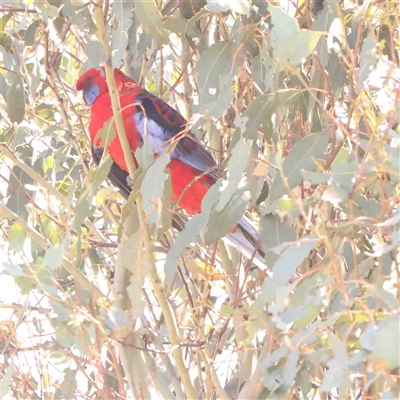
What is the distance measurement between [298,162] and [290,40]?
0.59ft

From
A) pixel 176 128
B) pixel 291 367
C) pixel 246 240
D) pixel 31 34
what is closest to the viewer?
pixel 291 367

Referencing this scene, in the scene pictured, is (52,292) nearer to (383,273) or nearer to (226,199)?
(226,199)

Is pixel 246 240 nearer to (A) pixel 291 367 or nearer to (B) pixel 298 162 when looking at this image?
(B) pixel 298 162

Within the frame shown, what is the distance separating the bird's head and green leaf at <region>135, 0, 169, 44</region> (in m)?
0.79

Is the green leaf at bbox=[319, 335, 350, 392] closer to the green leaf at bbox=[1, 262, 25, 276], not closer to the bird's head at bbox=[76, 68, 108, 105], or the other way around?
the green leaf at bbox=[1, 262, 25, 276]

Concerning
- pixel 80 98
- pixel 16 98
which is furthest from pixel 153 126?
pixel 16 98

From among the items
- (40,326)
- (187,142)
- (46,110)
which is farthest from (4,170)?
(187,142)

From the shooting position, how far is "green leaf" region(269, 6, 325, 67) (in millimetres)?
745

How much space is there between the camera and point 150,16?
90 cm

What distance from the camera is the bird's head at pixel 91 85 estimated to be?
1.71m

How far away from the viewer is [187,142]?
1592 millimetres

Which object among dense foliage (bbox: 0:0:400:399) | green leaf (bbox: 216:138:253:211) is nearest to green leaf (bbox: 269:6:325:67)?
dense foliage (bbox: 0:0:400:399)

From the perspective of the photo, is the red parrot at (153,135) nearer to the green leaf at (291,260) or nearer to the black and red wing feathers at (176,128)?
the black and red wing feathers at (176,128)

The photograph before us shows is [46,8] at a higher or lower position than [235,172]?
higher
